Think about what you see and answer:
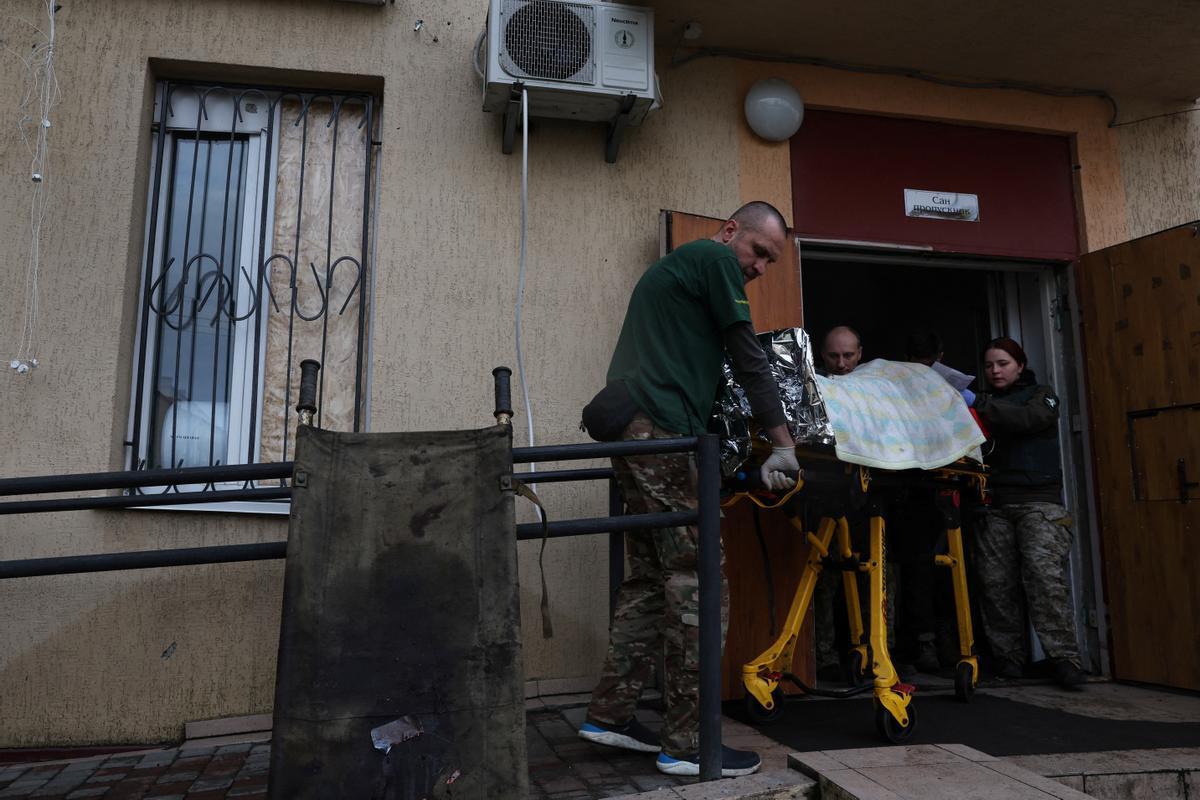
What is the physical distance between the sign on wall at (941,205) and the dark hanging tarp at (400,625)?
12.0 ft

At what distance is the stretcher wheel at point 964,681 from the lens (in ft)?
14.1

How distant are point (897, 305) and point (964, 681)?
4.41m

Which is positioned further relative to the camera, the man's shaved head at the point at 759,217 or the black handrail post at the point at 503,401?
the man's shaved head at the point at 759,217

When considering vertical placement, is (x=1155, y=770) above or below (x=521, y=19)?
below

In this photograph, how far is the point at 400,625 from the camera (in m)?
2.21

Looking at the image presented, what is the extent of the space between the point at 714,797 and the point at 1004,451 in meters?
3.51

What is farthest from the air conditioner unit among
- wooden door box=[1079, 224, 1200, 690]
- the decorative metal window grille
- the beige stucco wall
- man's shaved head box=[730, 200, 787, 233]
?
wooden door box=[1079, 224, 1200, 690]

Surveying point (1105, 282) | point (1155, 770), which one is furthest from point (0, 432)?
point (1105, 282)

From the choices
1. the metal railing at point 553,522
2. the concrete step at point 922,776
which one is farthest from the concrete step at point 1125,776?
the metal railing at point 553,522

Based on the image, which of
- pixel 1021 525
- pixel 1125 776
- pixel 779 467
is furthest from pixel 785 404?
pixel 1021 525

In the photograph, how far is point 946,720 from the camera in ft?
13.1

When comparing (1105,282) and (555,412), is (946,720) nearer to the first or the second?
(555,412)

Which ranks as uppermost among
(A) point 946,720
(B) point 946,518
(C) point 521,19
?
(C) point 521,19

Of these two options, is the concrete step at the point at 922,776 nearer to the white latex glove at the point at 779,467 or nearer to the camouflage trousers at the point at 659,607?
the camouflage trousers at the point at 659,607
